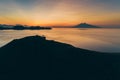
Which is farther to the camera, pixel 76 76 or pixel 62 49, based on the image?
pixel 62 49

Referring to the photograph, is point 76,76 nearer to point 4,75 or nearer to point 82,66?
point 82,66

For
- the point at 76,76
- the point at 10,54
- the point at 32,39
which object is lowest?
the point at 76,76

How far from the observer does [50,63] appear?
2609cm

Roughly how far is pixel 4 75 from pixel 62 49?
419 inches

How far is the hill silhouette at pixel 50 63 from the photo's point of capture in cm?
2419

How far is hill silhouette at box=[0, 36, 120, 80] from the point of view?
79.4 feet

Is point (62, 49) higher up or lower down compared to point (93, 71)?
higher up

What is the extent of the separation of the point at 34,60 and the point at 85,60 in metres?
7.87

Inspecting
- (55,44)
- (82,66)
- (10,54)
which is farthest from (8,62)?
(82,66)

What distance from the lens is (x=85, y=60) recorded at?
1091 inches

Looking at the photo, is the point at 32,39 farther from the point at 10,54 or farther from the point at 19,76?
the point at 19,76

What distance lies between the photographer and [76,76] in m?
24.2

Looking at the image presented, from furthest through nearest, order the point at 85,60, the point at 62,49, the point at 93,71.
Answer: the point at 62,49 → the point at 85,60 → the point at 93,71

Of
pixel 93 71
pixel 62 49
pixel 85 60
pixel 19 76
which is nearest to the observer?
pixel 19 76
